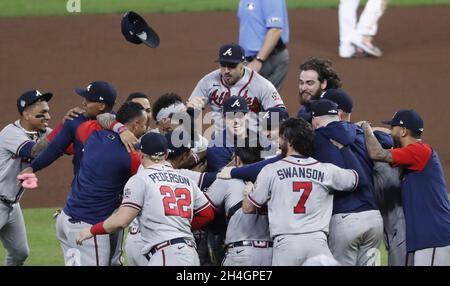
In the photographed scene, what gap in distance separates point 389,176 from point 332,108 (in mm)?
751

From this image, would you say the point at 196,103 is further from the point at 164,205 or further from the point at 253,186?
the point at 164,205

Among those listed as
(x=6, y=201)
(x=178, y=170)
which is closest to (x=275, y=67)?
(x=6, y=201)

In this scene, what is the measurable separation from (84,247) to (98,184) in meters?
0.47

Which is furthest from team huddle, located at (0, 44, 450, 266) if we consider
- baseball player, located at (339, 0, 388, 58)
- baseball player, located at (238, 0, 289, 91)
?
baseball player, located at (339, 0, 388, 58)

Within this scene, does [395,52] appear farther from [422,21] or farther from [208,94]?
[208,94]

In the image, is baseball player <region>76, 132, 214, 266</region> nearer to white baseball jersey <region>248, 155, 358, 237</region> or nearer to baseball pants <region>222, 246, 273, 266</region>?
baseball pants <region>222, 246, 273, 266</region>

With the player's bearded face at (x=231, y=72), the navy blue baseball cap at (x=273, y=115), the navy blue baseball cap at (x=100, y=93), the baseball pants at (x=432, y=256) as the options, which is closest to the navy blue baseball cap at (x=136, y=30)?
the player's bearded face at (x=231, y=72)

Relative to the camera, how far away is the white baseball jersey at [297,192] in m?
7.48

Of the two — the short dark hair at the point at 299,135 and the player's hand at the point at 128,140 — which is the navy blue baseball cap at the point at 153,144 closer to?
the player's hand at the point at 128,140

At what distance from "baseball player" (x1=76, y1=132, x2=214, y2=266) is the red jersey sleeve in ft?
4.64

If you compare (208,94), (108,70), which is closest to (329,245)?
(208,94)

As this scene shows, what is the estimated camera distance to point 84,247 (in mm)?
8258

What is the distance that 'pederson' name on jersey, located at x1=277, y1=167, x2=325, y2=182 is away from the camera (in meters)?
7.49

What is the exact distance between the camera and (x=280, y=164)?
7.54m
